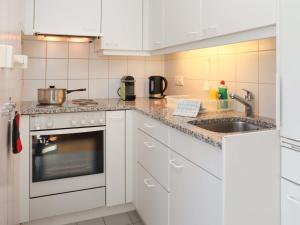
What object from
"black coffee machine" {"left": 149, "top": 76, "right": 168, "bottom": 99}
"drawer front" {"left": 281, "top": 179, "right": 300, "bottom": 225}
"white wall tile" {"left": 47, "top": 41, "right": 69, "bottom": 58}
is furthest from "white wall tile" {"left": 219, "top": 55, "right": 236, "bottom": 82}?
"white wall tile" {"left": 47, "top": 41, "right": 69, "bottom": 58}

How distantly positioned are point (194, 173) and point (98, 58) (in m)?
1.76

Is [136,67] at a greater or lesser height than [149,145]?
greater

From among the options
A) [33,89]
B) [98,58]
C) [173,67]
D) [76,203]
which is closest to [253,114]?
[173,67]

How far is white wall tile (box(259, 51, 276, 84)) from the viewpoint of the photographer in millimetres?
1534

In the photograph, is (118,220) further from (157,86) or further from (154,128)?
(157,86)

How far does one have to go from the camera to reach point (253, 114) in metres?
1.65

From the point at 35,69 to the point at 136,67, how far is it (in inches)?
38.6

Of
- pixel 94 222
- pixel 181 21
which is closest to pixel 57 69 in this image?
pixel 181 21

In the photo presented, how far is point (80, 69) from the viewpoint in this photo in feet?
8.48

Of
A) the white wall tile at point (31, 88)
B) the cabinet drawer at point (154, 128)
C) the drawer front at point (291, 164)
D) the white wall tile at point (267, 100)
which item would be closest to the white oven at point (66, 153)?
the cabinet drawer at point (154, 128)

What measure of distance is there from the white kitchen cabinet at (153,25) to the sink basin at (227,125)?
3.04 feet

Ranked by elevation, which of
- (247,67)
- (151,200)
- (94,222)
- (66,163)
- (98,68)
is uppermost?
(98,68)

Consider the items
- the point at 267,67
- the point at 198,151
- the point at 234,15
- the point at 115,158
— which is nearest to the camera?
the point at 198,151

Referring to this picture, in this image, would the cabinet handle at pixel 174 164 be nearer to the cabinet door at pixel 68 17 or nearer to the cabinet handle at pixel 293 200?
the cabinet handle at pixel 293 200
